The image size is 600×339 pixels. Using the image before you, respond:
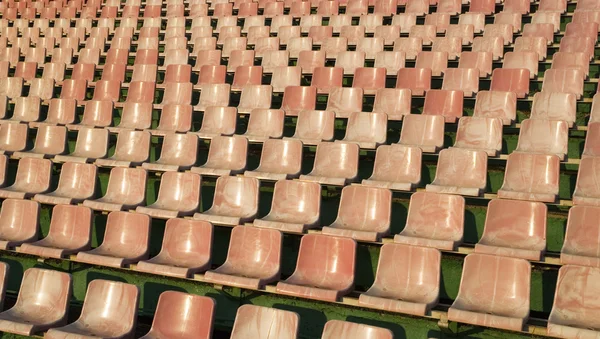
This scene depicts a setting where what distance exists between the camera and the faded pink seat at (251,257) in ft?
4.17

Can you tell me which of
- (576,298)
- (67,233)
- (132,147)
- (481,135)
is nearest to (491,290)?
(576,298)

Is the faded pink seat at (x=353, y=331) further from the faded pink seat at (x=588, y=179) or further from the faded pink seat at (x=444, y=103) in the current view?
the faded pink seat at (x=444, y=103)

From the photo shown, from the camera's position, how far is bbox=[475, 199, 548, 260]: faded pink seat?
1249 millimetres

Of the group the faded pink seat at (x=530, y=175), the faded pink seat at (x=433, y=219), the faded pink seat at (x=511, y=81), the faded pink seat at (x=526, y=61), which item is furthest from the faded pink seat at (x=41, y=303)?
the faded pink seat at (x=526, y=61)

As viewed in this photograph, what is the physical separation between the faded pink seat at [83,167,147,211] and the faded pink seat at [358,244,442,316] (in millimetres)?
620

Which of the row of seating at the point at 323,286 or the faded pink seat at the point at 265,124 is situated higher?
the faded pink seat at the point at 265,124

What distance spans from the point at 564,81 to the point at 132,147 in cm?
109

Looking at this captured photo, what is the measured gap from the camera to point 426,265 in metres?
1.19

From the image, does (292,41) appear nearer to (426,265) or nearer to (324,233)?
(324,233)

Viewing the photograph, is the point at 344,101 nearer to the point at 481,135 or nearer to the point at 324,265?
the point at 481,135

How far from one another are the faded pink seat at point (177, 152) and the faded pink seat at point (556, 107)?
2.62ft

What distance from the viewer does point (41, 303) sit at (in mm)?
1304

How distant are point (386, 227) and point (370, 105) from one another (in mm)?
710

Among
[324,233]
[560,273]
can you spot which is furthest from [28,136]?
[560,273]
